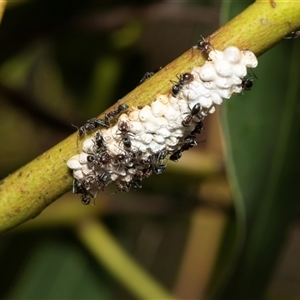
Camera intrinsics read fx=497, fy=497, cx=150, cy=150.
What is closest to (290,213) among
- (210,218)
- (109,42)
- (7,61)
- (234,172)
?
(234,172)

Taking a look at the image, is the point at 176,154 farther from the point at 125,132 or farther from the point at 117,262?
the point at 117,262

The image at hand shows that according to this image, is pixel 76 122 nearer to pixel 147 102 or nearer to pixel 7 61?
pixel 7 61

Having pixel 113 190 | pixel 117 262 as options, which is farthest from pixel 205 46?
pixel 117 262

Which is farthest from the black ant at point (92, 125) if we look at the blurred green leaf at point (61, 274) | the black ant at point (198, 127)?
the blurred green leaf at point (61, 274)

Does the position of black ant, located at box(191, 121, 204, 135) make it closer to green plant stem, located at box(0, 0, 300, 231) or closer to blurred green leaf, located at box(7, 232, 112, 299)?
green plant stem, located at box(0, 0, 300, 231)

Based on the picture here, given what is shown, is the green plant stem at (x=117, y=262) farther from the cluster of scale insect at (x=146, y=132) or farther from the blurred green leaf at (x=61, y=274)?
the cluster of scale insect at (x=146, y=132)

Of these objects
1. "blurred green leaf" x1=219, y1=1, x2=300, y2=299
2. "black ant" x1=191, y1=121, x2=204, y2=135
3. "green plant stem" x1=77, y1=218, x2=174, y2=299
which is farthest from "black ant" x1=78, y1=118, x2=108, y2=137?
"green plant stem" x1=77, y1=218, x2=174, y2=299
